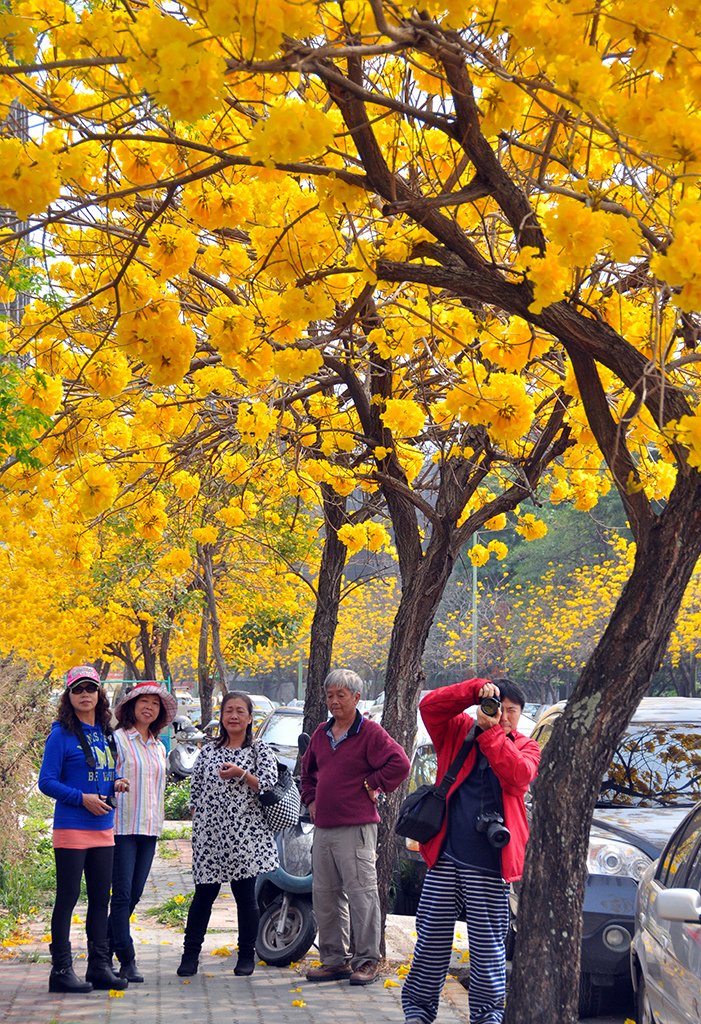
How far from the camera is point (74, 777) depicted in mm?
8180

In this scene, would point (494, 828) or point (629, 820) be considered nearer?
point (494, 828)

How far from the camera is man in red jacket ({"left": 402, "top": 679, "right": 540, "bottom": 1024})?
6.70m

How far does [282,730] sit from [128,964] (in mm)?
12899

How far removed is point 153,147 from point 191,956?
15.9 ft

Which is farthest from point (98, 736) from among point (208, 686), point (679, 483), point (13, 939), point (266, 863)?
point (208, 686)

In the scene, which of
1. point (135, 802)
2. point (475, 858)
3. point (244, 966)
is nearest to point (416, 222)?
point (475, 858)

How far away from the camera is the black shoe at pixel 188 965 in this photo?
873cm

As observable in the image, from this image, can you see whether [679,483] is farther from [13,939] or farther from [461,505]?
[13,939]

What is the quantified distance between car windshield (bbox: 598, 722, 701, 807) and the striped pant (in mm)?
2425

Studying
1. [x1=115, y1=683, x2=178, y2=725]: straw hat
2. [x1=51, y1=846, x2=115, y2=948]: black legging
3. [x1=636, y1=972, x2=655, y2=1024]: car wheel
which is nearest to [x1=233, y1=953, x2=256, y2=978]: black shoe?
[x1=51, y1=846, x2=115, y2=948]: black legging

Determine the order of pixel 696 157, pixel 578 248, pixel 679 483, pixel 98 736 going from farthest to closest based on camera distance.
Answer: pixel 98 736, pixel 679 483, pixel 578 248, pixel 696 157

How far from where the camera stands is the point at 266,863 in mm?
8727

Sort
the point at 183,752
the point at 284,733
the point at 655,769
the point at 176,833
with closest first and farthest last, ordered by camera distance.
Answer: the point at 655,769
the point at 176,833
the point at 284,733
the point at 183,752

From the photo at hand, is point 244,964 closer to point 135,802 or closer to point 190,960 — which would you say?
point 190,960
